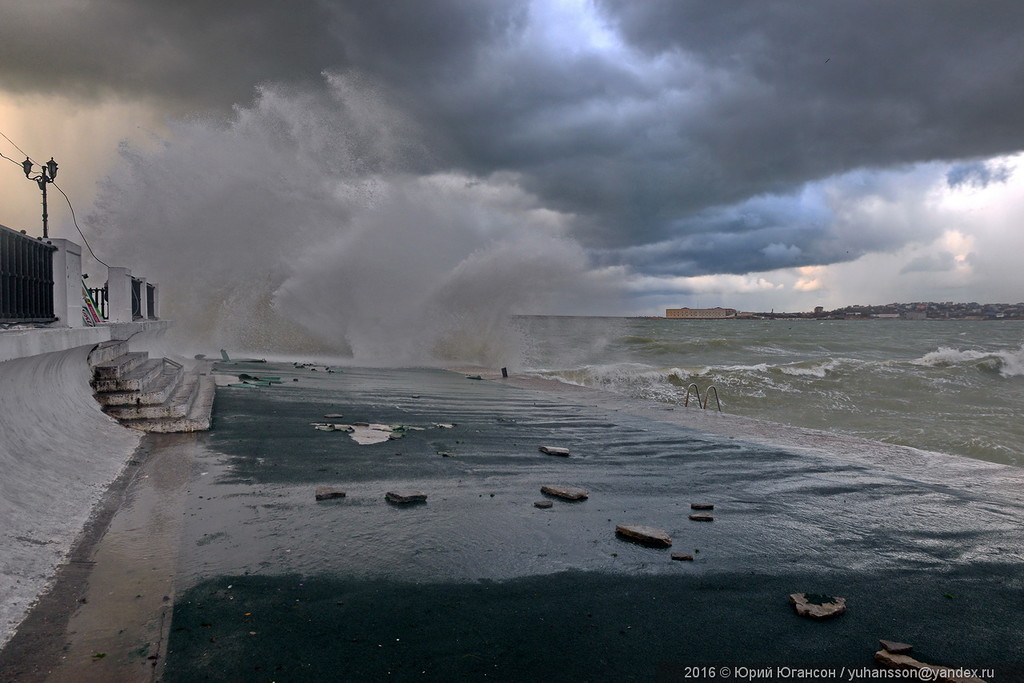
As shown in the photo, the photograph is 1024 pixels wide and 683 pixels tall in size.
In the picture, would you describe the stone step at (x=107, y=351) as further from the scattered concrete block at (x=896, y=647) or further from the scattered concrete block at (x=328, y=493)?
the scattered concrete block at (x=896, y=647)

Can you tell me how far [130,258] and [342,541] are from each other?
26784 mm

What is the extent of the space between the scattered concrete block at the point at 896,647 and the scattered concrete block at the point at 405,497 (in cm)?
361

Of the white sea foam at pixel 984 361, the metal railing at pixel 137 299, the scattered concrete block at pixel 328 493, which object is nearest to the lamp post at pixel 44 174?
the metal railing at pixel 137 299

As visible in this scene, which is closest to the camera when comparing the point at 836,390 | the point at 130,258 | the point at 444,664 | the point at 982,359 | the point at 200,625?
the point at 444,664

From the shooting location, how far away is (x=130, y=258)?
2661 cm

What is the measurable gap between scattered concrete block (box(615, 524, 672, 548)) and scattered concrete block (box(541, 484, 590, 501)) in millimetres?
884

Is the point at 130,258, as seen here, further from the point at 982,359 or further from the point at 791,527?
the point at 982,359

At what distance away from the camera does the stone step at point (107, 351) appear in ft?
28.9

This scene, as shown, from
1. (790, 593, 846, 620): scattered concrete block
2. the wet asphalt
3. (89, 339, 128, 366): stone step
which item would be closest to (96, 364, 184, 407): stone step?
(89, 339, 128, 366): stone step

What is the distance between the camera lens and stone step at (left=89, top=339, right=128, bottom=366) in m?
8.80

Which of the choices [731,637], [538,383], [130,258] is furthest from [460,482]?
[130,258]

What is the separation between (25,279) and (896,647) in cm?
735

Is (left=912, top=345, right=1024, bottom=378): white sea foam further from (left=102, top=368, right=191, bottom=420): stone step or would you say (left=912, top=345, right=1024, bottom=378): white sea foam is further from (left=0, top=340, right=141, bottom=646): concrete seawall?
(left=0, top=340, right=141, bottom=646): concrete seawall

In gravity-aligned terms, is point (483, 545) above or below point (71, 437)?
below
